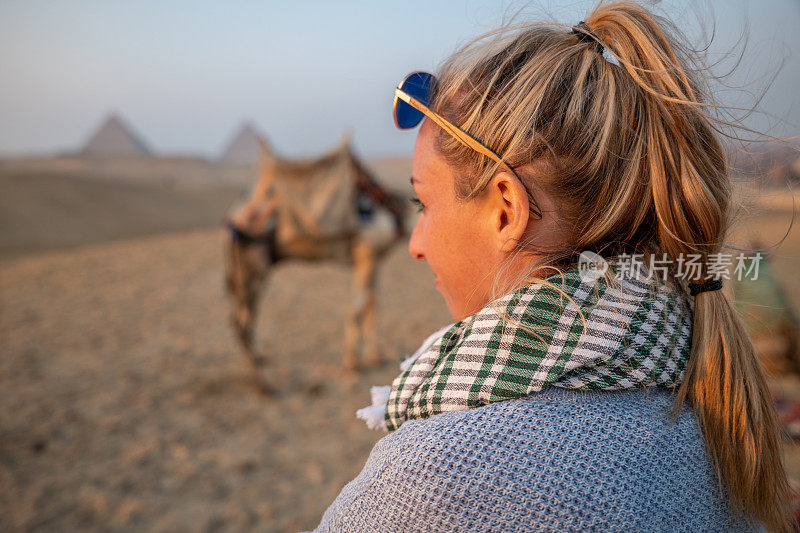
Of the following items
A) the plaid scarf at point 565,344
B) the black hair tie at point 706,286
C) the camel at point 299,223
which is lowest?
the camel at point 299,223

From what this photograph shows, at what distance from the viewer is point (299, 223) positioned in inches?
179

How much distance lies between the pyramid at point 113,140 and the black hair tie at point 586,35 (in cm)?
6561

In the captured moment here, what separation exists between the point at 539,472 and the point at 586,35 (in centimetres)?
73

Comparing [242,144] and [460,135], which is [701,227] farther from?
[242,144]

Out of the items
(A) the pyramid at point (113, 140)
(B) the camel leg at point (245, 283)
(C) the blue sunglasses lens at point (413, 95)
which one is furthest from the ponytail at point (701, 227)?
(A) the pyramid at point (113, 140)

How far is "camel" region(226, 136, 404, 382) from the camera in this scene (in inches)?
176

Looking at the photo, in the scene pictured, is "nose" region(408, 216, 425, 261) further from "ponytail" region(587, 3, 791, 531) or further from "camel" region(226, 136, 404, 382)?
"camel" region(226, 136, 404, 382)

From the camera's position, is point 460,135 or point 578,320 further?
point 460,135

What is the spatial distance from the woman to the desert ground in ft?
1.00

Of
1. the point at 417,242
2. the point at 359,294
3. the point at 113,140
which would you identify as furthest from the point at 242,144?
the point at 417,242

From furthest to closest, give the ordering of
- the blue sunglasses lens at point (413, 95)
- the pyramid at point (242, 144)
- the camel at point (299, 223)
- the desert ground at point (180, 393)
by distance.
A: the pyramid at point (242, 144)
the camel at point (299, 223)
the desert ground at point (180, 393)
the blue sunglasses lens at point (413, 95)

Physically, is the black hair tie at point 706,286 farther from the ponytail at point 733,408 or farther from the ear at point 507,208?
the ear at point 507,208

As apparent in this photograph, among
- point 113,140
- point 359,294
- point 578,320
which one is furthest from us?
point 113,140

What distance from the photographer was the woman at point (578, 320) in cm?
71
